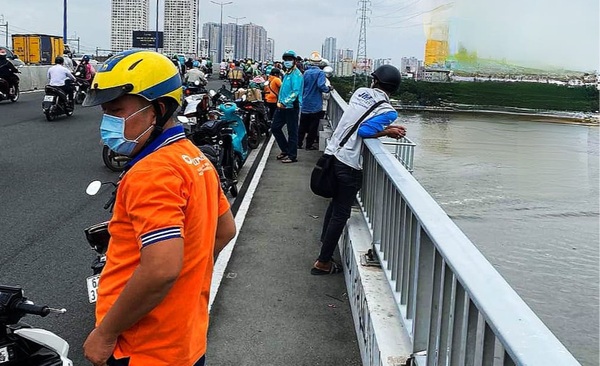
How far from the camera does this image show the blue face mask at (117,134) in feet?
7.07

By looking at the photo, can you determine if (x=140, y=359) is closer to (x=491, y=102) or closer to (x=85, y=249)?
(x=85, y=249)

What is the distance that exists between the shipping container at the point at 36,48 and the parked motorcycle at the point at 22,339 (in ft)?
133

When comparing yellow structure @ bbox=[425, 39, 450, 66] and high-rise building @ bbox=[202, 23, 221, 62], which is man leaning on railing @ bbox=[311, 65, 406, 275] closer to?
yellow structure @ bbox=[425, 39, 450, 66]

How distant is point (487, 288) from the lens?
1933mm

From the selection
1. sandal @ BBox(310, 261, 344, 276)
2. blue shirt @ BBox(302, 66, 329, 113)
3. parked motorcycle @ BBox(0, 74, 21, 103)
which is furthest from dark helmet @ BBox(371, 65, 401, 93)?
parked motorcycle @ BBox(0, 74, 21, 103)

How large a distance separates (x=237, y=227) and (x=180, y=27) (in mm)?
94470

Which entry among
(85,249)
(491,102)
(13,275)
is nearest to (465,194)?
(491,102)

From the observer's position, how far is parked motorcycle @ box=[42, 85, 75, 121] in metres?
14.9

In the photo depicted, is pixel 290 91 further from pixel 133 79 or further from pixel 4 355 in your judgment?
pixel 133 79

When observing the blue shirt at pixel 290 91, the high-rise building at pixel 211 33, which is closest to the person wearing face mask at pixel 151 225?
the blue shirt at pixel 290 91

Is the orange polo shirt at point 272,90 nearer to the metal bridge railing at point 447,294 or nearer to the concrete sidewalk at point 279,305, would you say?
the concrete sidewalk at point 279,305

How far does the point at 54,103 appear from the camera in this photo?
590 inches

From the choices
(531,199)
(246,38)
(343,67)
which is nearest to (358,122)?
(531,199)

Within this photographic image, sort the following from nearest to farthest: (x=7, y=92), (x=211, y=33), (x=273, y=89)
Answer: (x=273, y=89) < (x=7, y=92) < (x=211, y=33)
